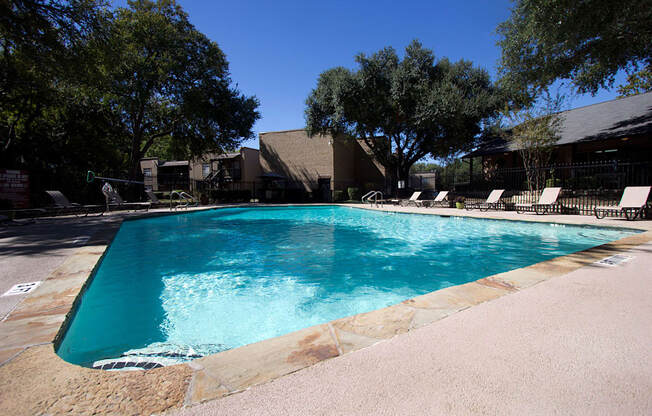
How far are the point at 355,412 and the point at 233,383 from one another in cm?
64

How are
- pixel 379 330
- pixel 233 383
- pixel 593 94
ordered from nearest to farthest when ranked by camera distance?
pixel 233 383 < pixel 379 330 < pixel 593 94

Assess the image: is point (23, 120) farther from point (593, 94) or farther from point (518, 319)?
point (593, 94)

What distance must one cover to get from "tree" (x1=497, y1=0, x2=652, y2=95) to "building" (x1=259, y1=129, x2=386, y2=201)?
13171mm

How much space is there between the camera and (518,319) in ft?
7.47

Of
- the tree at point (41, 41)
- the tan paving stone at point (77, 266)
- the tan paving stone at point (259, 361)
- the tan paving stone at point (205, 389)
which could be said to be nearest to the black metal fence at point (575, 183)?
the tan paving stone at point (259, 361)

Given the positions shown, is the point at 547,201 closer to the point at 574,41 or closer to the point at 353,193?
the point at 574,41

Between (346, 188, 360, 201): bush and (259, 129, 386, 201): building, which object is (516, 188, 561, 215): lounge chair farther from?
(259, 129, 386, 201): building

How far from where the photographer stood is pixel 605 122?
17.1 m

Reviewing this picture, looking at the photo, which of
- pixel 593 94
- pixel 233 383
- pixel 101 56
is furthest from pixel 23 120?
pixel 593 94

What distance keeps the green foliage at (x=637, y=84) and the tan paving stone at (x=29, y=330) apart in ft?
99.4

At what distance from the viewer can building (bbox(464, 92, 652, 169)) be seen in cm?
1545

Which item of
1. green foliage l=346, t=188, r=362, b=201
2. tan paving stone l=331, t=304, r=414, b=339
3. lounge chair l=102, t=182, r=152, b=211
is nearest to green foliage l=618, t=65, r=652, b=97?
green foliage l=346, t=188, r=362, b=201

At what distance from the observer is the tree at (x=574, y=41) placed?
9.51m

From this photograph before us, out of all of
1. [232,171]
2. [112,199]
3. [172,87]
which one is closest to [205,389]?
[112,199]
